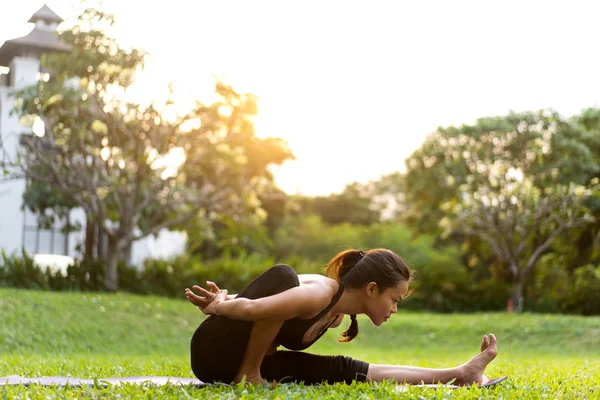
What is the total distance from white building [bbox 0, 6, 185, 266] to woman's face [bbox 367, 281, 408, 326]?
15.1m

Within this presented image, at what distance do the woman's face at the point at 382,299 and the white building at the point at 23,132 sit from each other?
49.5 ft

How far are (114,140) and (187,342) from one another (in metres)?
5.18

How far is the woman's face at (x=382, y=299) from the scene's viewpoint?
4.66m

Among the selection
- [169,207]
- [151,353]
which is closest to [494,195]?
[169,207]

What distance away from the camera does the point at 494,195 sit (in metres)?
20.0

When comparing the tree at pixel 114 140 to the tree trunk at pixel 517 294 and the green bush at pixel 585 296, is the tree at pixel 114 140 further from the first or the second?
the green bush at pixel 585 296

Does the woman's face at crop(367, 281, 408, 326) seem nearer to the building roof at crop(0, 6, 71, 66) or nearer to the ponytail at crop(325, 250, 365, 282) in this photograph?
the ponytail at crop(325, 250, 365, 282)

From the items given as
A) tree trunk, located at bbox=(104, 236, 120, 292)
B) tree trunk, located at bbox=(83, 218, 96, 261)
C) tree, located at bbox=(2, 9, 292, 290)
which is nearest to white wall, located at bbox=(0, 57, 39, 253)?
tree trunk, located at bbox=(83, 218, 96, 261)

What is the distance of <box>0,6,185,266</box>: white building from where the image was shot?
1984cm

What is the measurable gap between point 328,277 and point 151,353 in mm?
6897

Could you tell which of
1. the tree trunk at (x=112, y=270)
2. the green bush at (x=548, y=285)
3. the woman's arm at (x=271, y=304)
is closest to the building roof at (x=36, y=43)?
the tree trunk at (x=112, y=270)

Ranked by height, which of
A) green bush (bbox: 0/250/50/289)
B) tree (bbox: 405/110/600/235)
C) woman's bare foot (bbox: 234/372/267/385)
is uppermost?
tree (bbox: 405/110/600/235)

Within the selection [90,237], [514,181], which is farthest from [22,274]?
[514,181]

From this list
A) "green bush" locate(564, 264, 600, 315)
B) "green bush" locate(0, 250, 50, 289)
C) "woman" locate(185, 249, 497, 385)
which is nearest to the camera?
"woman" locate(185, 249, 497, 385)
